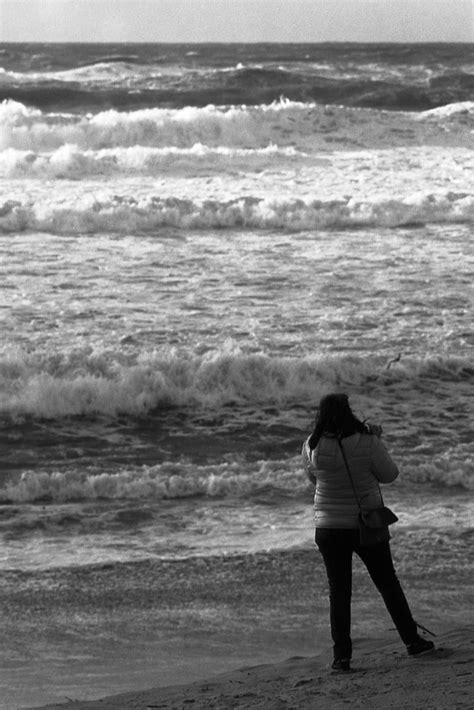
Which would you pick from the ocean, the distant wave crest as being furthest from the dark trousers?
the distant wave crest

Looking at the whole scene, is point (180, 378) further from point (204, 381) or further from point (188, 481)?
point (188, 481)

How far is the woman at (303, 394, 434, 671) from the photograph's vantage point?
210 inches

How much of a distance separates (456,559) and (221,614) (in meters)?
1.51

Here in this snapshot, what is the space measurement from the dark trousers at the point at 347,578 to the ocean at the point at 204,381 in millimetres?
633

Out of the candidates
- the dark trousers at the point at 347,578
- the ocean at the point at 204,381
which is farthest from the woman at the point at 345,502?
the ocean at the point at 204,381

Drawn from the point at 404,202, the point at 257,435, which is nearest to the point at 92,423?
the point at 257,435

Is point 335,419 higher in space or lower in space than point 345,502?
higher

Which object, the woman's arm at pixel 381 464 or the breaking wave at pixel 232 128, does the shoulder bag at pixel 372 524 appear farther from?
the breaking wave at pixel 232 128

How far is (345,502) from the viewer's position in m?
5.34

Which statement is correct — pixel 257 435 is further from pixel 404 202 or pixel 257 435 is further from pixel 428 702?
pixel 404 202

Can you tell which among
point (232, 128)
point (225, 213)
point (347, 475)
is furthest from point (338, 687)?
point (232, 128)

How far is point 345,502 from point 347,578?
0.35 metres

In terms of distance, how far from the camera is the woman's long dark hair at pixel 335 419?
530 centimetres

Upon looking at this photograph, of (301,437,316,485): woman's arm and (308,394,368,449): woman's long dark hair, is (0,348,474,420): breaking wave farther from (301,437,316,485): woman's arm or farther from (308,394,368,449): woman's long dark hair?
(308,394,368,449): woman's long dark hair
